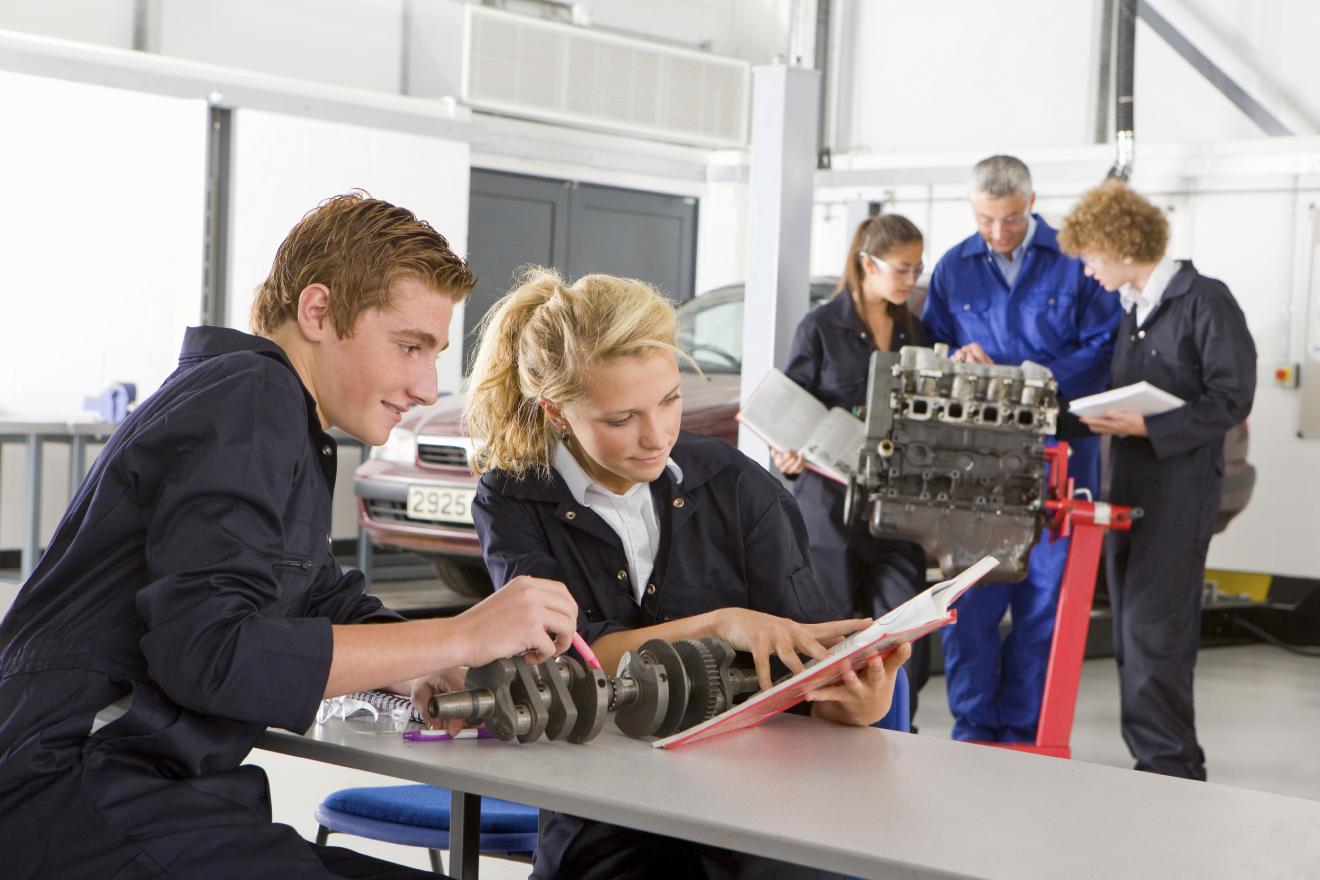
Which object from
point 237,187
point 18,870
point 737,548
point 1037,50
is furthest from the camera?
point 1037,50

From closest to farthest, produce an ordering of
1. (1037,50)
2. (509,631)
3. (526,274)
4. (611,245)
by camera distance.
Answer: (509,631) → (526,274) → (1037,50) → (611,245)

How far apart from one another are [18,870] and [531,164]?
320 inches

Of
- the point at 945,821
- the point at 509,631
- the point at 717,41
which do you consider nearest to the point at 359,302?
the point at 509,631

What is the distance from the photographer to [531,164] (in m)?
9.20

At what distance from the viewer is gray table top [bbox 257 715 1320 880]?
4.15 ft

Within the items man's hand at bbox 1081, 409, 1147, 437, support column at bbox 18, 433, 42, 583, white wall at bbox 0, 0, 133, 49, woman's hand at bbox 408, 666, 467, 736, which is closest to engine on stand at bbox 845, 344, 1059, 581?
man's hand at bbox 1081, 409, 1147, 437

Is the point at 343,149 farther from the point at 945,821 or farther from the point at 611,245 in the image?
the point at 945,821

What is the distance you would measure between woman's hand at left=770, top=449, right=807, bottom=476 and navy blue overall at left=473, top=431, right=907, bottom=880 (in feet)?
6.72

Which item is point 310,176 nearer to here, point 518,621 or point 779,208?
point 779,208

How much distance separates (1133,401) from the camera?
151 inches

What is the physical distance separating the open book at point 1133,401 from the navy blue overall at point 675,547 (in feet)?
6.22

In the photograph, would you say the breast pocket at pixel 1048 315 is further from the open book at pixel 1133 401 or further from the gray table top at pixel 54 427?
the gray table top at pixel 54 427

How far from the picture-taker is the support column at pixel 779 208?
4.53 m

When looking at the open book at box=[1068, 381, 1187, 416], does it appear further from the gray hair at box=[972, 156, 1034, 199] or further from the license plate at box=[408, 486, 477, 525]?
the license plate at box=[408, 486, 477, 525]
